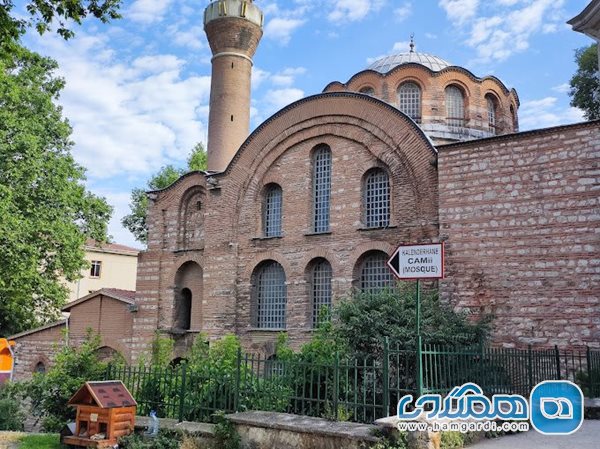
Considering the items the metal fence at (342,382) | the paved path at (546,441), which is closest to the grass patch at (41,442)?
the metal fence at (342,382)

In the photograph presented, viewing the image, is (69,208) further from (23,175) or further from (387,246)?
(387,246)

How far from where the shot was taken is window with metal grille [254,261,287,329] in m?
17.7

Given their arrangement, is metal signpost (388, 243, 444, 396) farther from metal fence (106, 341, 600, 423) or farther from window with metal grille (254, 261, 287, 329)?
window with metal grille (254, 261, 287, 329)

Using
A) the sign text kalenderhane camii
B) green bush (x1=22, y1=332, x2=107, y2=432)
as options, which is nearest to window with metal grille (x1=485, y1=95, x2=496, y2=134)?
the sign text kalenderhane camii

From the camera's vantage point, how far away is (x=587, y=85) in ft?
79.7

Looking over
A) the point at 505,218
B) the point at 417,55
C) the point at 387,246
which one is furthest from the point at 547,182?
the point at 417,55

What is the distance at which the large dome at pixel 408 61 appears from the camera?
901 inches

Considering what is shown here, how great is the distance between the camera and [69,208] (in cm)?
2083

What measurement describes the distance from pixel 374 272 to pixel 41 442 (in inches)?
349

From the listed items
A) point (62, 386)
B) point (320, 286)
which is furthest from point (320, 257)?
point (62, 386)

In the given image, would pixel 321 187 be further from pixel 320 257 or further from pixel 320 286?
pixel 320 286

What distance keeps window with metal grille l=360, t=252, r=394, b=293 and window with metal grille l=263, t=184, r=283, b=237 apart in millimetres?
3268

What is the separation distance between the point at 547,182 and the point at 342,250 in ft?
18.2

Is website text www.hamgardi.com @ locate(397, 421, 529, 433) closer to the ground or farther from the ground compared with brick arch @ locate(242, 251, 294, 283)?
closer to the ground
